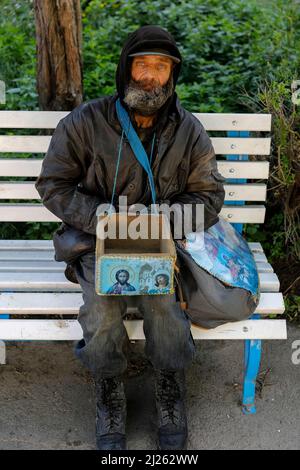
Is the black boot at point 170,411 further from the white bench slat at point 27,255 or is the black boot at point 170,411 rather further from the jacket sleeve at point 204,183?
the white bench slat at point 27,255

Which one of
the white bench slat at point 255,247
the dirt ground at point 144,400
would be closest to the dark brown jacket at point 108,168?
the white bench slat at point 255,247

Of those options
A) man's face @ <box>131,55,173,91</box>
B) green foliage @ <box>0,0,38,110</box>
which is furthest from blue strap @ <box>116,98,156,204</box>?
green foliage @ <box>0,0,38,110</box>

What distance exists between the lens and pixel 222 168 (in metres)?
3.68

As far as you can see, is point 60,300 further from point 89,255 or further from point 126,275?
point 126,275

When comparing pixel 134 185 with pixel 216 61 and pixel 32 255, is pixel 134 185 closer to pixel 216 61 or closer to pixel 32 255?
pixel 32 255

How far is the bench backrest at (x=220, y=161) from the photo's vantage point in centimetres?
361

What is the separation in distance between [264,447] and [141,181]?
1.34 m

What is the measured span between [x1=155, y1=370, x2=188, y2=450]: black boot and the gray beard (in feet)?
3.92

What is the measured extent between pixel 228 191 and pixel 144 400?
1198mm

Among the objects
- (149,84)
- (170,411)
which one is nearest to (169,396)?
(170,411)

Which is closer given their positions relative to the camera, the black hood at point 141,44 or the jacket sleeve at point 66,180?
the black hood at point 141,44

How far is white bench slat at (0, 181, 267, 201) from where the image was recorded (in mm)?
3688

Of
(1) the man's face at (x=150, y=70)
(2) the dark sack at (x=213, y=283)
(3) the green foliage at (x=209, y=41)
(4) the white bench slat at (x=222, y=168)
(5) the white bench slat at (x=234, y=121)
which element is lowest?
(2) the dark sack at (x=213, y=283)
